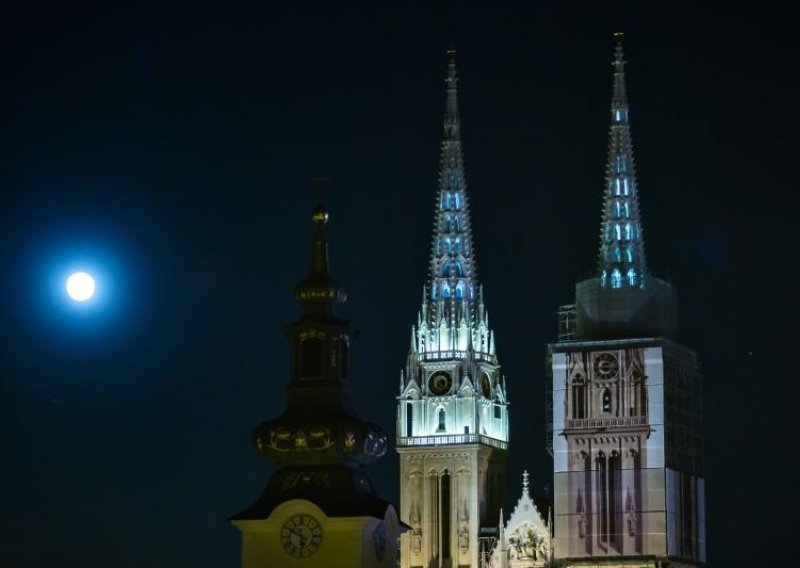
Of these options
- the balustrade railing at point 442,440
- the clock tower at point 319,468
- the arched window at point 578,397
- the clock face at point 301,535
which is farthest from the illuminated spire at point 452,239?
the clock face at point 301,535

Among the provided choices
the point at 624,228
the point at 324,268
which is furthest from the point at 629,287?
the point at 324,268

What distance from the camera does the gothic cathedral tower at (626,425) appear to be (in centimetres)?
7756

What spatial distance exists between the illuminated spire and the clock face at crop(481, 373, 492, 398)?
1869mm

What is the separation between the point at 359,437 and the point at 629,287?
29325 millimetres

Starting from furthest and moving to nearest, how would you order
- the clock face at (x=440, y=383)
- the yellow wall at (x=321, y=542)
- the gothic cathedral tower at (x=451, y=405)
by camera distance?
the clock face at (x=440, y=383) → the gothic cathedral tower at (x=451, y=405) → the yellow wall at (x=321, y=542)

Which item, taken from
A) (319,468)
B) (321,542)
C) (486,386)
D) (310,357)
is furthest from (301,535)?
(486,386)

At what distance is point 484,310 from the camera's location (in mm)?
83938

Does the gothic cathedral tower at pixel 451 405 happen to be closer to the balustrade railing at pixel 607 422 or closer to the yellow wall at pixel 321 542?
the balustrade railing at pixel 607 422

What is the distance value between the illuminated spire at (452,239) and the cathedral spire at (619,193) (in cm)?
505

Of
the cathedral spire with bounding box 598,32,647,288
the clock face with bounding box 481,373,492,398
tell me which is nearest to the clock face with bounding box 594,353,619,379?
the cathedral spire with bounding box 598,32,647,288

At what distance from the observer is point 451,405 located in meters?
83.6

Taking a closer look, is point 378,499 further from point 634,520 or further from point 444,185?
point 444,185

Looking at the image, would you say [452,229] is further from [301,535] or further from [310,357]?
[301,535]

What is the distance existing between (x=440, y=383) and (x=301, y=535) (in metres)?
33.7
